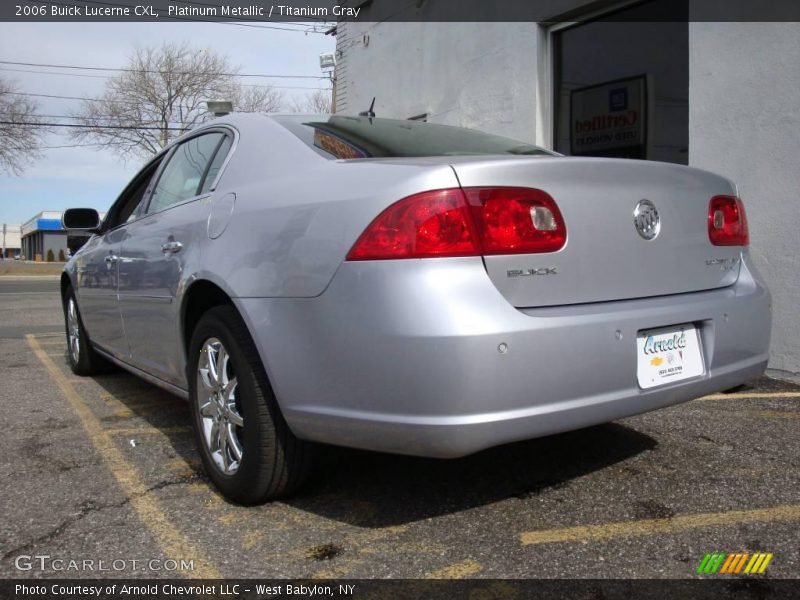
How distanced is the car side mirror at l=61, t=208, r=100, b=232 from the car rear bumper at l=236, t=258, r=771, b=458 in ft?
9.98

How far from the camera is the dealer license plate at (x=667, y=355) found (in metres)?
2.35

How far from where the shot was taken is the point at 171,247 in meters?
3.12

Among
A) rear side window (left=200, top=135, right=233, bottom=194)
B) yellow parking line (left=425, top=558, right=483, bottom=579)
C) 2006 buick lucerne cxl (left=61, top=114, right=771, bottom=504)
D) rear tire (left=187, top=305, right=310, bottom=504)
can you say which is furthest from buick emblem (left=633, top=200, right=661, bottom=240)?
rear side window (left=200, top=135, right=233, bottom=194)

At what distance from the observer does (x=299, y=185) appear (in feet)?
8.14

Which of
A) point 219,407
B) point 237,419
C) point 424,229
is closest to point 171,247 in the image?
point 219,407

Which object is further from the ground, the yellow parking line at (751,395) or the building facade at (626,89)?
the building facade at (626,89)

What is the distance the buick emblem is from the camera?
241 centimetres

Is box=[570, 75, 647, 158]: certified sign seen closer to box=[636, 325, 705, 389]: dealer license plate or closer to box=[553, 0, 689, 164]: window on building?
box=[553, 0, 689, 164]: window on building

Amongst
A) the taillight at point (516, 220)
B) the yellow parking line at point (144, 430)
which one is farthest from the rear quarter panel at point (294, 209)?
the yellow parking line at point (144, 430)

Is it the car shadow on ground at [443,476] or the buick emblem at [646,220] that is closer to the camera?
the buick emblem at [646,220]

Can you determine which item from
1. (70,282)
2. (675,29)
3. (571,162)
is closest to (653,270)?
(571,162)

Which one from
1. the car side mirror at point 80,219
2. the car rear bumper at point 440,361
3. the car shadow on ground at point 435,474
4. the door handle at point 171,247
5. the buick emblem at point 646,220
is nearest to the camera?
the car rear bumper at point 440,361

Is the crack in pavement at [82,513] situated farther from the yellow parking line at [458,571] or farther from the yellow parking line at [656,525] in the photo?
the yellow parking line at [656,525]

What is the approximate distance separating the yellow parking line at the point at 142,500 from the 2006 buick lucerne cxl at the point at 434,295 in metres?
0.26
